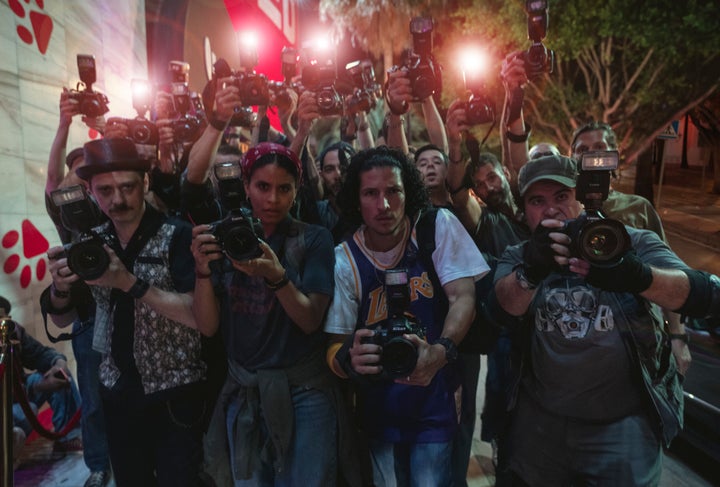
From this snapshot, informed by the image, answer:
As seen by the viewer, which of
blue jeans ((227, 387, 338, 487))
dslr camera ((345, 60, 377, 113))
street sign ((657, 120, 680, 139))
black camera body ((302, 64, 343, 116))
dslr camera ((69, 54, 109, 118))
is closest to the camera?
blue jeans ((227, 387, 338, 487))

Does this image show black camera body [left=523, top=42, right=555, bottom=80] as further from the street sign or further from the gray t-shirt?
the street sign

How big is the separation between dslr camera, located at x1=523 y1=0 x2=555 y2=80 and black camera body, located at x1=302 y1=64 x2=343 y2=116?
1.21 metres

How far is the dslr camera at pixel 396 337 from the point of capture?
5.81 ft

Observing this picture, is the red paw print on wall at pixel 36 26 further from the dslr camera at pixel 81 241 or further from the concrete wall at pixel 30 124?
the dslr camera at pixel 81 241

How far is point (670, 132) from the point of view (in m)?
10.8

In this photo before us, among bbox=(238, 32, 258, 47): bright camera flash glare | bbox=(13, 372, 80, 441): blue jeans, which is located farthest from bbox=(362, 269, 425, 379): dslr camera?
bbox=(13, 372, 80, 441): blue jeans

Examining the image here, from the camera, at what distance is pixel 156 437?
2.42 meters

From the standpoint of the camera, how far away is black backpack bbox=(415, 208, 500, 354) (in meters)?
2.20

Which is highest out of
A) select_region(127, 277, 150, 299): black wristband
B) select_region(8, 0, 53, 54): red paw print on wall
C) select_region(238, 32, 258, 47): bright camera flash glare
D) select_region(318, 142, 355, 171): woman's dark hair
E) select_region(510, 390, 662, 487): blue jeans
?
select_region(8, 0, 53, 54): red paw print on wall

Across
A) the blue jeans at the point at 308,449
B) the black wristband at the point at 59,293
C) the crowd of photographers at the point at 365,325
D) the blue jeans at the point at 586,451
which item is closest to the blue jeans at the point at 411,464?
the crowd of photographers at the point at 365,325

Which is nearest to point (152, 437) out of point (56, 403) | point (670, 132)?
point (56, 403)

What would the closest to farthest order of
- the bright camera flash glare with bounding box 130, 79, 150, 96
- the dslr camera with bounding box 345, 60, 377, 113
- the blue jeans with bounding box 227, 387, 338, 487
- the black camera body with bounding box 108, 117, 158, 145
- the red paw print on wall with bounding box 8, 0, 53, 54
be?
the blue jeans with bounding box 227, 387, 338, 487 → the black camera body with bounding box 108, 117, 158, 145 → the dslr camera with bounding box 345, 60, 377, 113 → the red paw print on wall with bounding box 8, 0, 53, 54 → the bright camera flash glare with bounding box 130, 79, 150, 96

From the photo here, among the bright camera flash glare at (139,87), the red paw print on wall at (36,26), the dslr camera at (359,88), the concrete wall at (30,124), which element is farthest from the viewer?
the bright camera flash glare at (139,87)

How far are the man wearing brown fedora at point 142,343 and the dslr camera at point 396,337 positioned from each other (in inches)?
38.8
